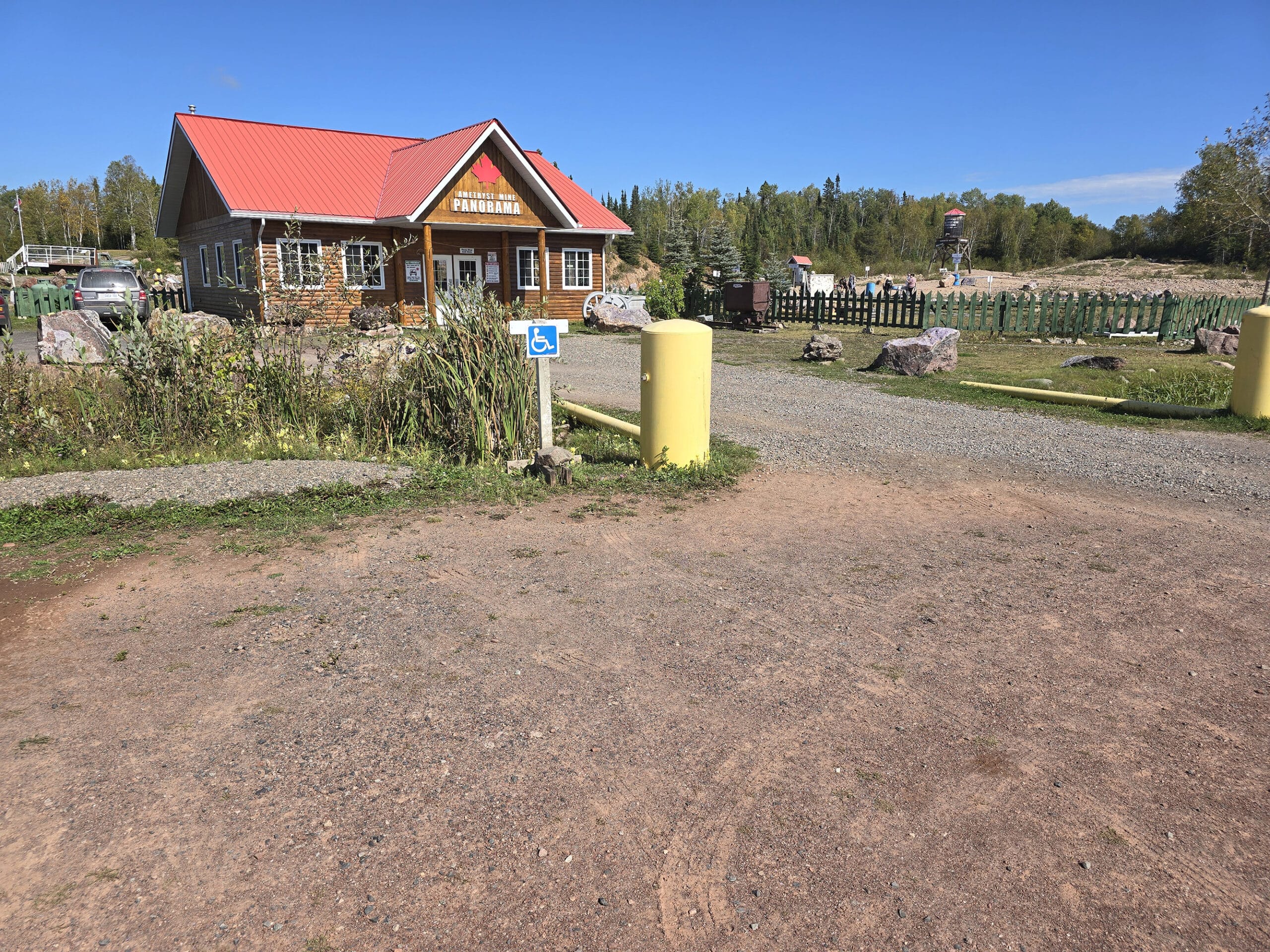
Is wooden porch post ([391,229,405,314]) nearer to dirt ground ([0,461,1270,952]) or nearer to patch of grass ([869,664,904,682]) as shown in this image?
dirt ground ([0,461,1270,952])

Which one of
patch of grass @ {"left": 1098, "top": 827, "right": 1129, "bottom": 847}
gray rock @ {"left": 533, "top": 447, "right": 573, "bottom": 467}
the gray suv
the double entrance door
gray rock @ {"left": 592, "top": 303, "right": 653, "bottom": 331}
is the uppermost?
the double entrance door

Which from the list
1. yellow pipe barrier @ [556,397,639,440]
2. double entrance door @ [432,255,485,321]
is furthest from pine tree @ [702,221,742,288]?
yellow pipe barrier @ [556,397,639,440]

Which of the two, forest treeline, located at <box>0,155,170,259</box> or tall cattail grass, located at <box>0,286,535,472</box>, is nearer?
tall cattail grass, located at <box>0,286,535,472</box>

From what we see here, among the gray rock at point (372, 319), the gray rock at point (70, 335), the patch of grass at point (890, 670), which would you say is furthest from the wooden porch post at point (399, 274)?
the patch of grass at point (890, 670)

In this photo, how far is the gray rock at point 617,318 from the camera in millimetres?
25266

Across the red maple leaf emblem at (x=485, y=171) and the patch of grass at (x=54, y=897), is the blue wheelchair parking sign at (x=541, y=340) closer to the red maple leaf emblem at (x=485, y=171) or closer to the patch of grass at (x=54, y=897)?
the patch of grass at (x=54, y=897)

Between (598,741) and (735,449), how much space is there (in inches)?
222

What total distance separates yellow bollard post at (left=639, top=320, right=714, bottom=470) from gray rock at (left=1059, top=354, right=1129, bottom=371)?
11402 mm

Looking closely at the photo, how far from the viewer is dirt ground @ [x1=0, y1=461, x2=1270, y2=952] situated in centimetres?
252

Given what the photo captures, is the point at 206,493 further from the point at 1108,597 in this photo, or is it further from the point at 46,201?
the point at 46,201

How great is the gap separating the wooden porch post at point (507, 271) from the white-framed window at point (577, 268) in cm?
195

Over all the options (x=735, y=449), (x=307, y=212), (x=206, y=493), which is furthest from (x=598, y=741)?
(x=307, y=212)

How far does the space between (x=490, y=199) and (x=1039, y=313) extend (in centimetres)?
1620

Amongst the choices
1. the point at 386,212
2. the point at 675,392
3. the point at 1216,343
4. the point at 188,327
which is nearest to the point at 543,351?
the point at 675,392
